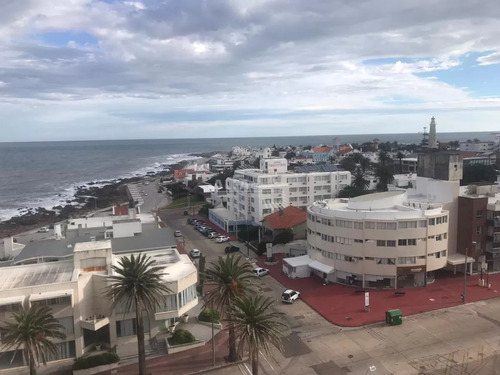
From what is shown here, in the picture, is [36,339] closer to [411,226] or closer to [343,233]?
[343,233]

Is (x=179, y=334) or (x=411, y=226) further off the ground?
(x=411, y=226)

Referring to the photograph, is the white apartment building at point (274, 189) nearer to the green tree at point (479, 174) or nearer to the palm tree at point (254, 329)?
the palm tree at point (254, 329)

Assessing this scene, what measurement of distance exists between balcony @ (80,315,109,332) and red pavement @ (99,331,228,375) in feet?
11.6

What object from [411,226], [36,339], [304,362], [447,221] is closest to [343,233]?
[411,226]

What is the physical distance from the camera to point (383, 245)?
156ft

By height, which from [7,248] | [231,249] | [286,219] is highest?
[286,219]

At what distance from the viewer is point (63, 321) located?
3312cm

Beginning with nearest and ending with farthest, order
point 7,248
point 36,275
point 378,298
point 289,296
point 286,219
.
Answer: point 36,275 → point 289,296 → point 378,298 → point 7,248 → point 286,219

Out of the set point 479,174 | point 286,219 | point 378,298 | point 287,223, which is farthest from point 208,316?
point 479,174

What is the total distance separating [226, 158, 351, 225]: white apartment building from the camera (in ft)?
269

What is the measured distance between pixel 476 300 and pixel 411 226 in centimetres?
1008

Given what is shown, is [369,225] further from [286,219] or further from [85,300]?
[85,300]

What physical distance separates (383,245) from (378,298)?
238 inches

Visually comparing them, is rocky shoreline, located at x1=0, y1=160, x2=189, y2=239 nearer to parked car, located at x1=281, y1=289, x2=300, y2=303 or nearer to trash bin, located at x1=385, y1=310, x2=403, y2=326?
parked car, located at x1=281, y1=289, x2=300, y2=303
